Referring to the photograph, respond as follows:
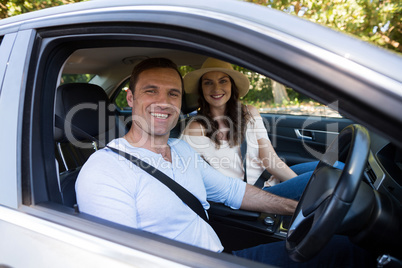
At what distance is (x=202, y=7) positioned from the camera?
0.83 metres

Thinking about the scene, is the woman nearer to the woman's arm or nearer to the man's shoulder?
the woman's arm

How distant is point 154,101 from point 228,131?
1.07 meters

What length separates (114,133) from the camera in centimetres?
259

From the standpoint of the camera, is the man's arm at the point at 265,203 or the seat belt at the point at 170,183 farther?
the man's arm at the point at 265,203

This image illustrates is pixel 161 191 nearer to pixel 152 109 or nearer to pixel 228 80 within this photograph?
pixel 152 109

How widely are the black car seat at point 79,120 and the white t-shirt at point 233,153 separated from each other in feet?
2.17

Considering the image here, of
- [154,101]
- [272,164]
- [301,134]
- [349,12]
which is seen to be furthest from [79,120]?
[349,12]

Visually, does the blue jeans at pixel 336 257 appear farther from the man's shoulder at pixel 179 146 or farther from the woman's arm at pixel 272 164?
the woman's arm at pixel 272 164

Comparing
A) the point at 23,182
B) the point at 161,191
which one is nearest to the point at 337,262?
the point at 161,191

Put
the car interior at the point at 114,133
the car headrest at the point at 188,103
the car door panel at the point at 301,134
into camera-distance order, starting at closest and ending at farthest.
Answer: the car interior at the point at 114,133 → the car headrest at the point at 188,103 → the car door panel at the point at 301,134

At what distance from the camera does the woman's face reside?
2641 millimetres

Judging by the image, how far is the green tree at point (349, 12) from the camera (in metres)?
5.84

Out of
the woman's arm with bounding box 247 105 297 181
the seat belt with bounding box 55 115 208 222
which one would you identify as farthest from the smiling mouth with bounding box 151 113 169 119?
the woman's arm with bounding box 247 105 297 181

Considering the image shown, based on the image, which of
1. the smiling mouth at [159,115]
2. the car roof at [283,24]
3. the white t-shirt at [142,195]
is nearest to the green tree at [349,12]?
the smiling mouth at [159,115]
